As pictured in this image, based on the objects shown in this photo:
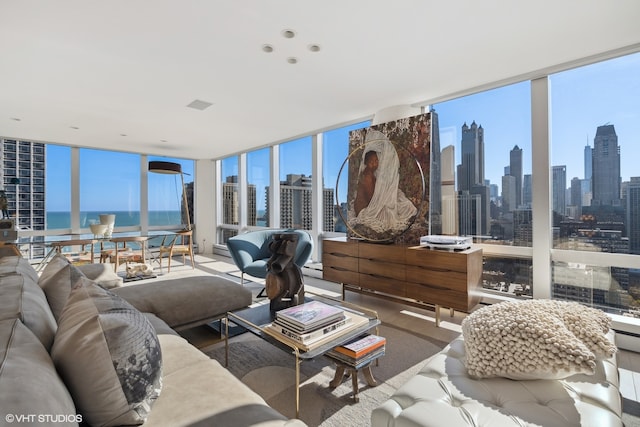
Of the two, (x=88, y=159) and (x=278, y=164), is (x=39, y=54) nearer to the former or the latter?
(x=278, y=164)

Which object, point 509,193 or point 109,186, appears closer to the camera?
point 509,193

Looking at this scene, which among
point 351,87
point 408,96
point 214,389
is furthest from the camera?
point 408,96

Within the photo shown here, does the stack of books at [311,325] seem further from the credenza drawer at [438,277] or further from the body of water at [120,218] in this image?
the body of water at [120,218]

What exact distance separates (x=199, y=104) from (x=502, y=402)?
4167 mm

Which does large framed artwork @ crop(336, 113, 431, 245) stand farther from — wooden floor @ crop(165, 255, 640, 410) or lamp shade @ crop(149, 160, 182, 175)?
lamp shade @ crop(149, 160, 182, 175)

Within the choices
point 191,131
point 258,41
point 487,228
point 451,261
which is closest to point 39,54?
point 258,41

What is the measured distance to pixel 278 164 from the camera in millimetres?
6176

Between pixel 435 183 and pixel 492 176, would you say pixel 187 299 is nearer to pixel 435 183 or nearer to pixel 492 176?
pixel 435 183

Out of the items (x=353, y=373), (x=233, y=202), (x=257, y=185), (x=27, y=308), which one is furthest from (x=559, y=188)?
(x=233, y=202)

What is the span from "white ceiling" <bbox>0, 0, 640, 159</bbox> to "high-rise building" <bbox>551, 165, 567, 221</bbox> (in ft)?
3.29

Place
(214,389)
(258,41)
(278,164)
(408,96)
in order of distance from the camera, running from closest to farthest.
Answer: (214,389)
(258,41)
(408,96)
(278,164)

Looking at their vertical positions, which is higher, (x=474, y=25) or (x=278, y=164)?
(x=474, y=25)

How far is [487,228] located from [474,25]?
208 centimetres

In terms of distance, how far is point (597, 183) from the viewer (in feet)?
9.09
